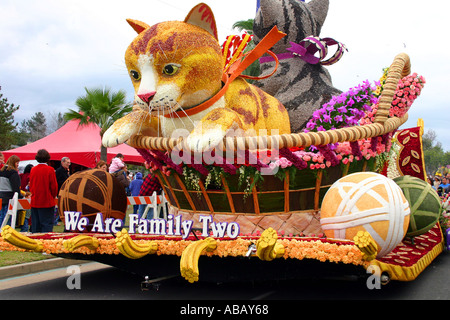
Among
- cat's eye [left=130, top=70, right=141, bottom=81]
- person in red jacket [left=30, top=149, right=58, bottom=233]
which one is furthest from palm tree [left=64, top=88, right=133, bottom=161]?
cat's eye [left=130, top=70, right=141, bottom=81]

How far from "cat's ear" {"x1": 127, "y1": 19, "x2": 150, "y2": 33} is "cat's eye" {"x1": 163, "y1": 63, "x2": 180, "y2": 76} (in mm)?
787

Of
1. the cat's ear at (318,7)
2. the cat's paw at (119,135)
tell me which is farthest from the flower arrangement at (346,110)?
the cat's ear at (318,7)

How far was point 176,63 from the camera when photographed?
3.82 m

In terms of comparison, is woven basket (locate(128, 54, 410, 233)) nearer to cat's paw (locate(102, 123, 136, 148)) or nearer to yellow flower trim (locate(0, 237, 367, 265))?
cat's paw (locate(102, 123, 136, 148))

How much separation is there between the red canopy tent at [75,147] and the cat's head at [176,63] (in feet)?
35.7

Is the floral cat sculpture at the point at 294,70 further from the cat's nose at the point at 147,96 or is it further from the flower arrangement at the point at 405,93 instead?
the cat's nose at the point at 147,96

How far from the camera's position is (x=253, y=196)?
383cm

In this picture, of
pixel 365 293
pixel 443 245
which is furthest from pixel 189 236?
pixel 443 245

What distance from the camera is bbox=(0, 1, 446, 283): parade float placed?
3.19 meters

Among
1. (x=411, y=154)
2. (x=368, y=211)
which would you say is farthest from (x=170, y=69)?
(x=411, y=154)

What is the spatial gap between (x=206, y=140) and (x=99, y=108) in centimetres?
1383

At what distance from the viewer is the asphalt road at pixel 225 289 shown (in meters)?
3.97

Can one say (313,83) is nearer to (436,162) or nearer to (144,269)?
(144,269)
